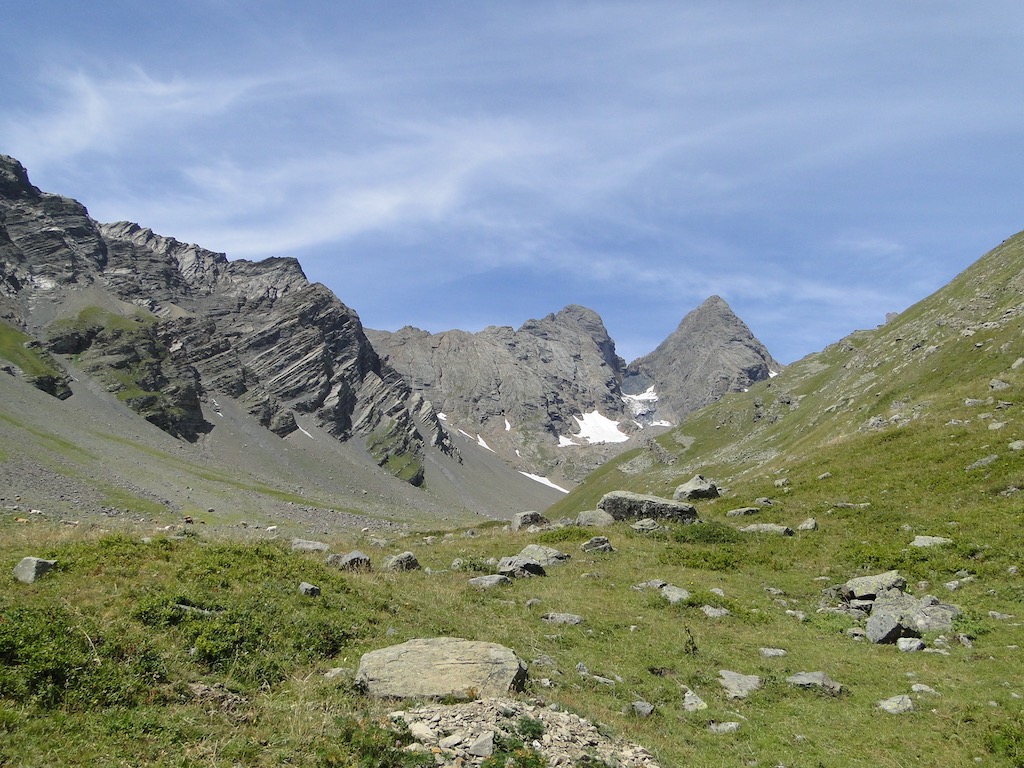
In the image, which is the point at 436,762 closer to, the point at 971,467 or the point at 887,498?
the point at 887,498

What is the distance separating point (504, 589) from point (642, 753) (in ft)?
40.6

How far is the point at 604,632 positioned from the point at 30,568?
55.1 ft

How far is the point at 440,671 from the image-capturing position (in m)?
13.0

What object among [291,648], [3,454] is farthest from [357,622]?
[3,454]

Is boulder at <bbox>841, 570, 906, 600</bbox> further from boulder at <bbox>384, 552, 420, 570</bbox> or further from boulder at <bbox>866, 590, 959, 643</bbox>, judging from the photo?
boulder at <bbox>384, 552, 420, 570</bbox>

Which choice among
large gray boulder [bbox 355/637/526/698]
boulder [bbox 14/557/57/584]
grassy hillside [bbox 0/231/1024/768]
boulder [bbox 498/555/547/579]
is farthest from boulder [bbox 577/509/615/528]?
boulder [bbox 14/557/57/584]

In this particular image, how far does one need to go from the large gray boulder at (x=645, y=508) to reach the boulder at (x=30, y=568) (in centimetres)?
2833

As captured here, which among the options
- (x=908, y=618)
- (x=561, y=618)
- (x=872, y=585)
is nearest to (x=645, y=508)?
(x=872, y=585)

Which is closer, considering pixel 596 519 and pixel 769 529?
pixel 769 529

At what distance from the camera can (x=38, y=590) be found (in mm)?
14086

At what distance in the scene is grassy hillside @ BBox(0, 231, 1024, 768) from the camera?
10.1 metres

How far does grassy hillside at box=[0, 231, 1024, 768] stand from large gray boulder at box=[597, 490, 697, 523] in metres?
2.54

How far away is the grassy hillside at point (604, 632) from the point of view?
33.0 ft

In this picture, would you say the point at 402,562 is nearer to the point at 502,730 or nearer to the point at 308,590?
the point at 308,590
